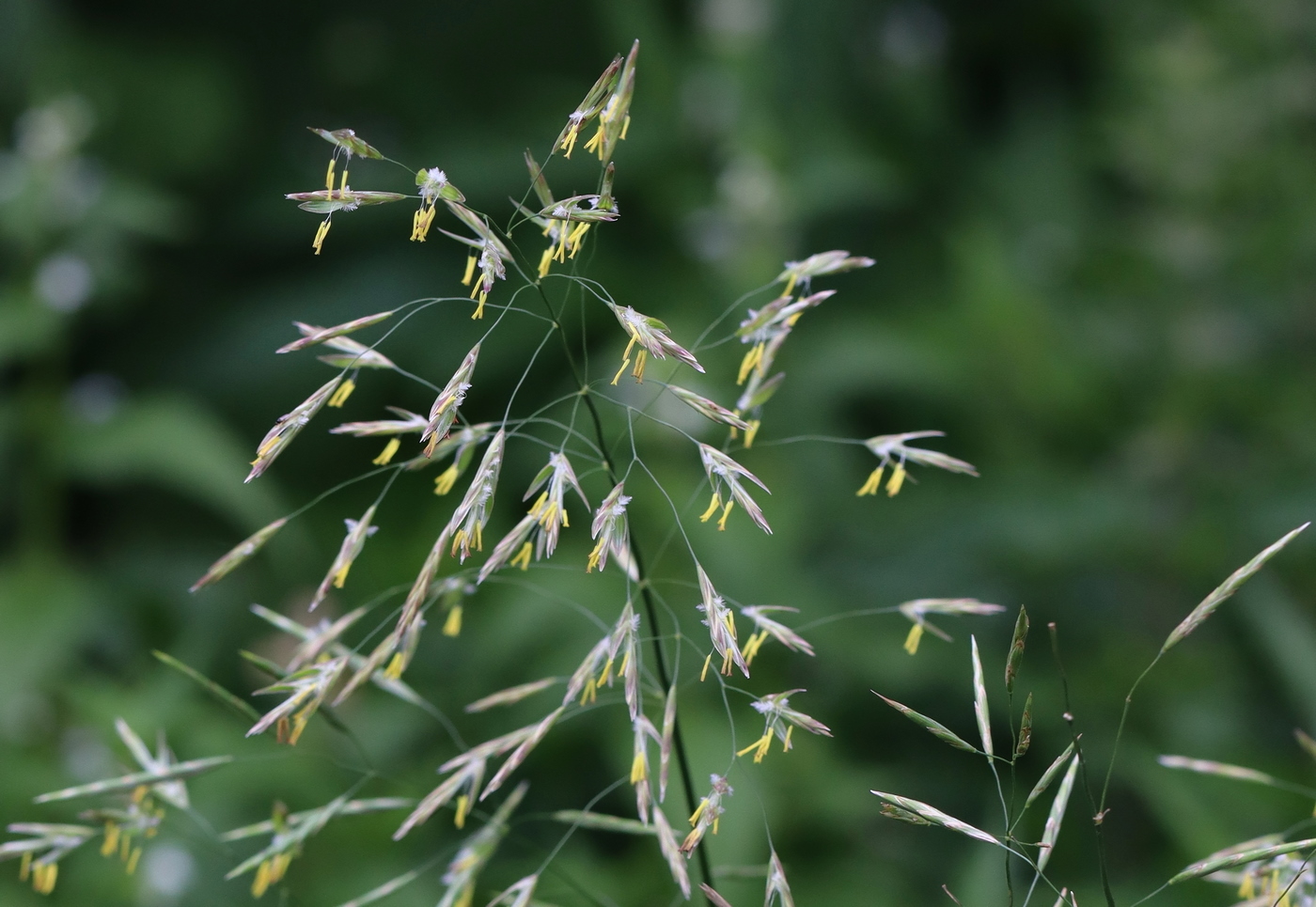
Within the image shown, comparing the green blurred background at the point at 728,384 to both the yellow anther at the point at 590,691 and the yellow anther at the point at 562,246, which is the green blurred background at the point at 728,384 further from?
the yellow anther at the point at 562,246

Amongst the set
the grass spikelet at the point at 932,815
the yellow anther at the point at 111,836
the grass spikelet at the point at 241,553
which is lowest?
the yellow anther at the point at 111,836

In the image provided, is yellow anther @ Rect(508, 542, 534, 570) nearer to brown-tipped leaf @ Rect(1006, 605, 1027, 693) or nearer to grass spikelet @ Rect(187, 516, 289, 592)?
grass spikelet @ Rect(187, 516, 289, 592)

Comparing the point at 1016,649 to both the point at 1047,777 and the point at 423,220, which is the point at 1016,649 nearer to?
the point at 1047,777

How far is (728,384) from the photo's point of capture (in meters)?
2.49

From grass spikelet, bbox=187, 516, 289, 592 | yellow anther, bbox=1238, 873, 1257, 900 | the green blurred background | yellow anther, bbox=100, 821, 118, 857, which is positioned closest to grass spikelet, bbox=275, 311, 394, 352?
grass spikelet, bbox=187, 516, 289, 592

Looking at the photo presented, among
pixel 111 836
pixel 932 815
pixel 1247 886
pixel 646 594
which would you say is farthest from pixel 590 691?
pixel 1247 886

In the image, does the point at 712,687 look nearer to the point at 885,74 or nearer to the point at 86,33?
the point at 885,74

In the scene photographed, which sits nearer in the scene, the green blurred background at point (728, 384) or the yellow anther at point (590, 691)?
the yellow anther at point (590, 691)

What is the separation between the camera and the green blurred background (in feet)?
6.87

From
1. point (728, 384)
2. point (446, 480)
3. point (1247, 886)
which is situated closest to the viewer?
point (446, 480)

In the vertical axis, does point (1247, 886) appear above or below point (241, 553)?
below

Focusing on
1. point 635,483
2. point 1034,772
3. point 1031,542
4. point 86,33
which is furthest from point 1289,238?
point 86,33

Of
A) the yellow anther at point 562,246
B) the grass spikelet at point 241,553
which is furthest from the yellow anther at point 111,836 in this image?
the yellow anther at point 562,246

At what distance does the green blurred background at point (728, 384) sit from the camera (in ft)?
6.87
